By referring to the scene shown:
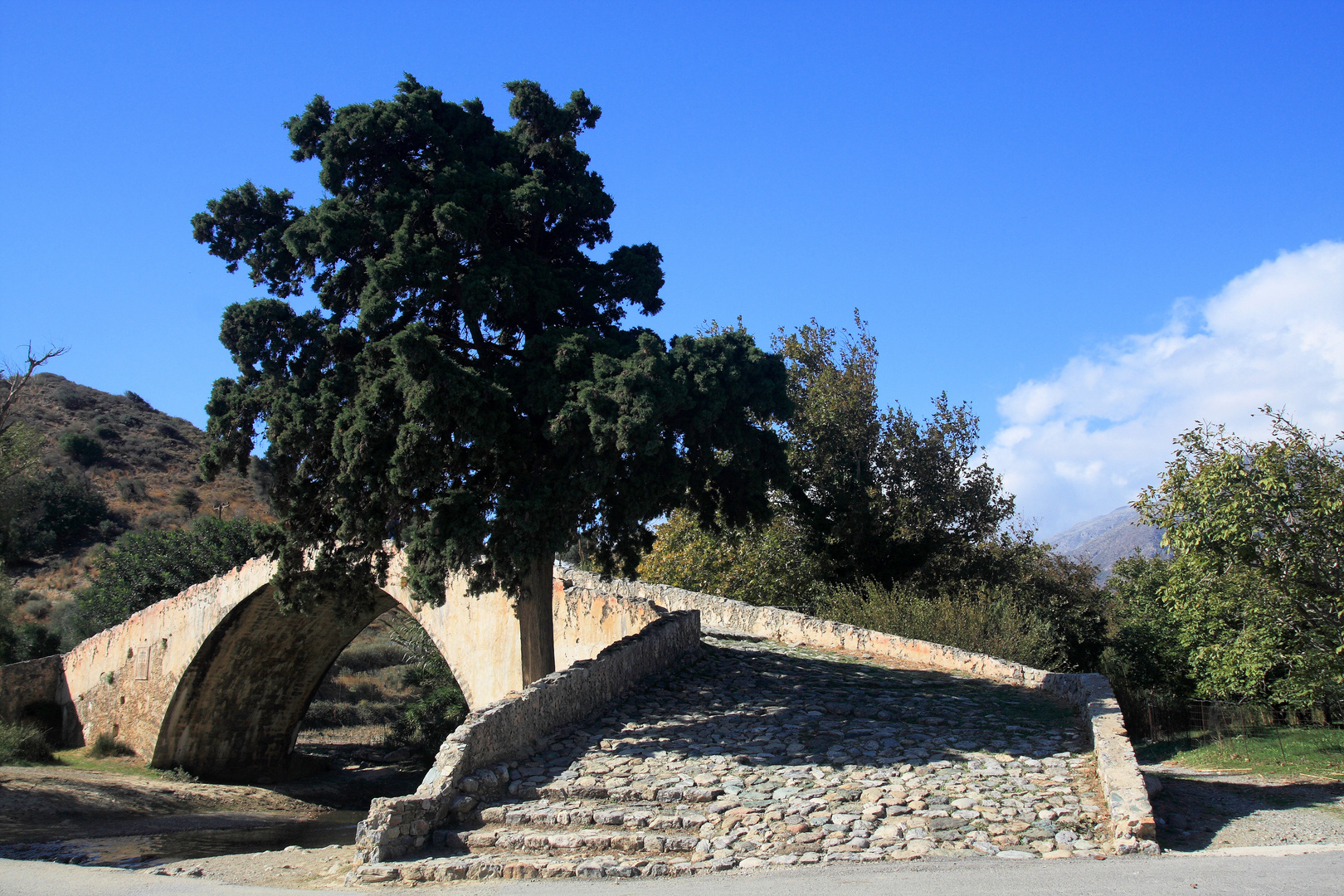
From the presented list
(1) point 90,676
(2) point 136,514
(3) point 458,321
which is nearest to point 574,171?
(3) point 458,321

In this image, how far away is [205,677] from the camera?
1995cm

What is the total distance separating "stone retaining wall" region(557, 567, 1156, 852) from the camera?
6852mm

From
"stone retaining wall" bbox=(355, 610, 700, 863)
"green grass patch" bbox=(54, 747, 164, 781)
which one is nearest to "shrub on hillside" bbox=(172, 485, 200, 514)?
"green grass patch" bbox=(54, 747, 164, 781)

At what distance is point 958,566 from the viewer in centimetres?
2081

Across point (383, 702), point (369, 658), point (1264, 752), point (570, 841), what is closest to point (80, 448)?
point (369, 658)

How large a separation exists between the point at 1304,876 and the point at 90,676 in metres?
23.8

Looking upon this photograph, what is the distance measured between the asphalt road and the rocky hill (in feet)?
114

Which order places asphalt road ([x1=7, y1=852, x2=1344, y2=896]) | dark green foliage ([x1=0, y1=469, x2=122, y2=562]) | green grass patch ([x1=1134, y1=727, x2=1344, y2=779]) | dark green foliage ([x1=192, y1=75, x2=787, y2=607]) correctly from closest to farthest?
asphalt road ([x1=7, y1=852, x2=1344, y2=896])
dark green foliage ([x1=192, y1=75, x2=787, y2=607])
green grass patch ([x1=1134, y1=727, x2=1344, y2=779])
dark green foliage ([x1=0, y1=469, x2=122, y2=562])

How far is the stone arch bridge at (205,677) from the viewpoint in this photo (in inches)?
745

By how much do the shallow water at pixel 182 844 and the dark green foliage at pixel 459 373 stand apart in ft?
13.3

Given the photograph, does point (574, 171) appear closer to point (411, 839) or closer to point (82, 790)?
point (411, 839)

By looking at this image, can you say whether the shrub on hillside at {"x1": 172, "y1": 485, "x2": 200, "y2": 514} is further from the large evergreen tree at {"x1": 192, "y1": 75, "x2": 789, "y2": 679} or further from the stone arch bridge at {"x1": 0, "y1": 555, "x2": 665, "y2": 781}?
the large evergreen tree at {"x1": 192, "y1": 75, "x2": 789, "y2": 679}

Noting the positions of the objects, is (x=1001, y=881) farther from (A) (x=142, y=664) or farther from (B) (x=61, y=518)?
(B) (x=61, y=518)

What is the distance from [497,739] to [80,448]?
1817 inches
